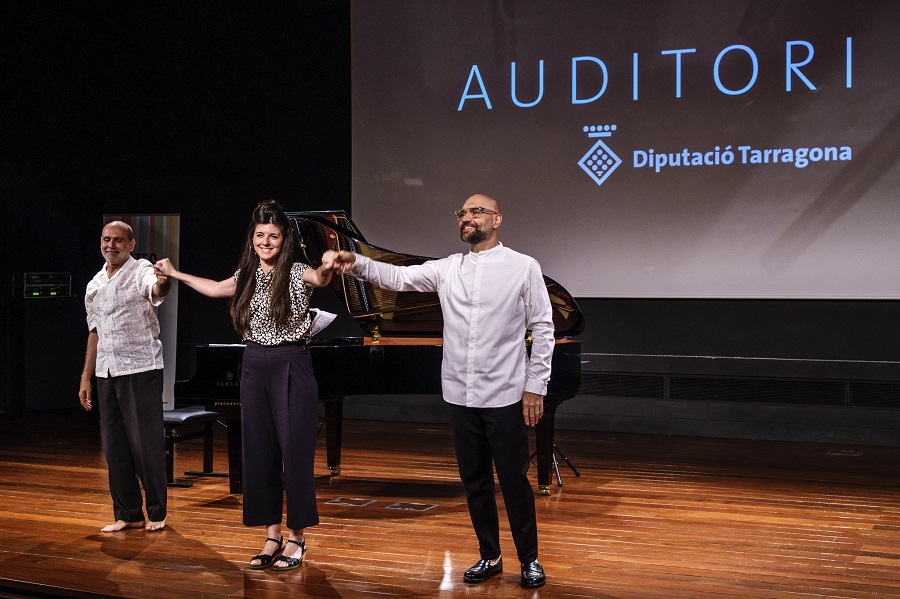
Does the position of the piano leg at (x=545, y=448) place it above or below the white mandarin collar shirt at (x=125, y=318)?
below

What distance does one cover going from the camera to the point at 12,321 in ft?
28.8

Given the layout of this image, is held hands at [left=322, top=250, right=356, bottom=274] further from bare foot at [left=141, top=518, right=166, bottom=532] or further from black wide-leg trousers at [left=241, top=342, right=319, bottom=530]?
bare foot at [left=141, top=518, right=166, bottom=532]

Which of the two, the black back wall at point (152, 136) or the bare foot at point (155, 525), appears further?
the black back wall at point (152, 136)

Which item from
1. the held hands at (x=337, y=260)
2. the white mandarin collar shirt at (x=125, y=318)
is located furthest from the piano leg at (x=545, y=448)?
the held hands at (x=337, y=260)

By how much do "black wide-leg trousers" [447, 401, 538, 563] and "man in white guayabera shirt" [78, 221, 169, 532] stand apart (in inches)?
58.3

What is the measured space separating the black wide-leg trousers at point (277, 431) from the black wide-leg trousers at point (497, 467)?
23.1 inches

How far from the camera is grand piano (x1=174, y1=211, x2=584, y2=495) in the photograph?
527 cm

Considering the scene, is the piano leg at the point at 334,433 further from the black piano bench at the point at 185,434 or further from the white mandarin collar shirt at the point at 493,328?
the white mandarin collar shirt at the point at 493,328

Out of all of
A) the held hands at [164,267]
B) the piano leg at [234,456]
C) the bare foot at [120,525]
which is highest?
the held hands at [164,267]

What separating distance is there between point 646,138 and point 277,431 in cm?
449

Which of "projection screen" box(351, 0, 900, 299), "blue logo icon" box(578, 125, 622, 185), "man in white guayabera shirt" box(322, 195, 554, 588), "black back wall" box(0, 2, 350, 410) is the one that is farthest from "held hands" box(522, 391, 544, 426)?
"black back wall" box(0, 2, 350, 410)

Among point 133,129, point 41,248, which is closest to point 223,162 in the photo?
point 133,129

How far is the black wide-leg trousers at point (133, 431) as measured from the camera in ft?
14.6

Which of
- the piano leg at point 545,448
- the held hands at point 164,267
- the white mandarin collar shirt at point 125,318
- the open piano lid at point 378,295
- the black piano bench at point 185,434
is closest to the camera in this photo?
the held hands at point 164,267
